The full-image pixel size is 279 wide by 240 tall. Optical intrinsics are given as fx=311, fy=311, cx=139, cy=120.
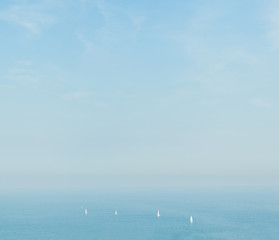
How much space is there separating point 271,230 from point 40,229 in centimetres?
7078

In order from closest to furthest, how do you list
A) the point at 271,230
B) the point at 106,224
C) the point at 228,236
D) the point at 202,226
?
the point at 228,236
the point at 271,230
the point at 202,226
the point at 106,224

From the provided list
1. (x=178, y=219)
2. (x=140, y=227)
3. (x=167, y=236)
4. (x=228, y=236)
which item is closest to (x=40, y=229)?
(x=140, y=227)

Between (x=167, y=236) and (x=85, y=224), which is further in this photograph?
(x=85, y=224)

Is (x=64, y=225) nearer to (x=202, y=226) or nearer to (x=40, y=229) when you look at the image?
(x=40, y=229)

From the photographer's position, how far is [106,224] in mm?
106062

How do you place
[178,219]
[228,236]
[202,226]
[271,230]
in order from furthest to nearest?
1. [178,219]
2. [202,226]
3. [271,230]
4. [228,236]

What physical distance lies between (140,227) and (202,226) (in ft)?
65.3

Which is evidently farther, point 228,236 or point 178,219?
point 178,219

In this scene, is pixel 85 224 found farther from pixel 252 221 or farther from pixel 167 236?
pixel 252 221

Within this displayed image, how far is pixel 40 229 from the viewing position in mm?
97188

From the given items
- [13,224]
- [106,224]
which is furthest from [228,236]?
[13,224]

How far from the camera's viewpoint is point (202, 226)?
327 feet

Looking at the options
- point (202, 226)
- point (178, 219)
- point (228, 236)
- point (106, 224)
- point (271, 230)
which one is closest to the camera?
point (228, 236)

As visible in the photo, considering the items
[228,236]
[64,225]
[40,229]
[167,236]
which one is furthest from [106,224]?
[228,236]
